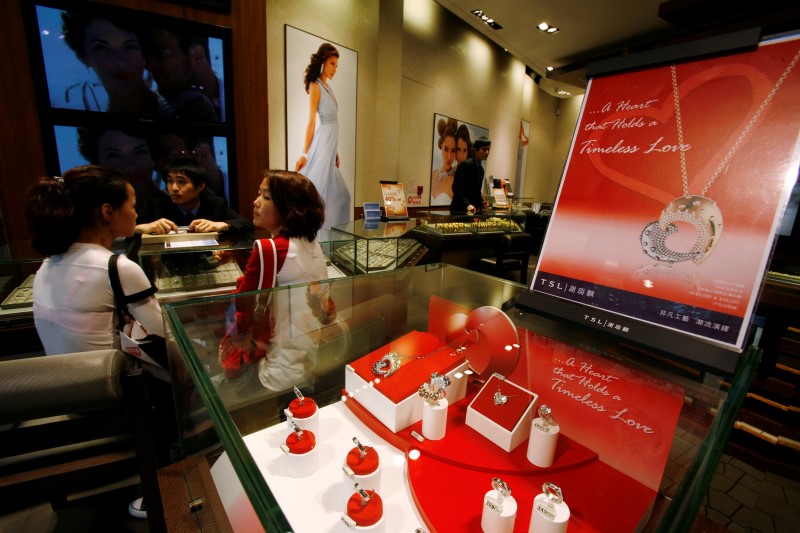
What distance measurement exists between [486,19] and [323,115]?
121 inches

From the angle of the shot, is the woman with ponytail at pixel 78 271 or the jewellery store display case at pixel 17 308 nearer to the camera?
the woman with ponytail at pixel 78 271

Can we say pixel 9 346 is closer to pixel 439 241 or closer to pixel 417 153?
pixel 439 241

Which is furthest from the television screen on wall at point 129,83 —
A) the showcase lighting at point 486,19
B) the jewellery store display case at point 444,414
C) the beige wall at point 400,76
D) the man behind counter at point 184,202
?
the showcase lighting at point 486,19

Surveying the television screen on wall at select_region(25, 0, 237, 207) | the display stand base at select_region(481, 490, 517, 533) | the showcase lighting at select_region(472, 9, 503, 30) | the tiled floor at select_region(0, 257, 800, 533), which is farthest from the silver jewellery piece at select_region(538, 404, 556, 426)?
the showcase lighting at select_region(472, 9, 503, 30)

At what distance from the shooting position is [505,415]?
891 mm

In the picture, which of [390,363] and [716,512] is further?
[716,512]

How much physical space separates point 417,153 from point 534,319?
503cm

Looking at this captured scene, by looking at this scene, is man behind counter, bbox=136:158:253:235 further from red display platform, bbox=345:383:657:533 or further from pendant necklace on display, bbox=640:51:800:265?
pendant necklace on display, bbox=640:51:800:265

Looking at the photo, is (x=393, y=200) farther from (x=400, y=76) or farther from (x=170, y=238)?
(x=170, y=238)

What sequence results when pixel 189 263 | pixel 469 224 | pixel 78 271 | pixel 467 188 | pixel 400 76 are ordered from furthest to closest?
pixel 467 188 → pixel 400 76 → pixel 469 224 → pixel 189 263 → pixel 78 271

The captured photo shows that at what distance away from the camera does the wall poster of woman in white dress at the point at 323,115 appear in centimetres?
403

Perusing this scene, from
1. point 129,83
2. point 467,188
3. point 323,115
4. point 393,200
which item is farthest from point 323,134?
point 467,188

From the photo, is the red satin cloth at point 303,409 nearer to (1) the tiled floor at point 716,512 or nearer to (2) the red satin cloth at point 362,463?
(2) the red satin cloth at point 362,463

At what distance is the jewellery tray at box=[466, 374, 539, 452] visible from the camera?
864 millimetres
